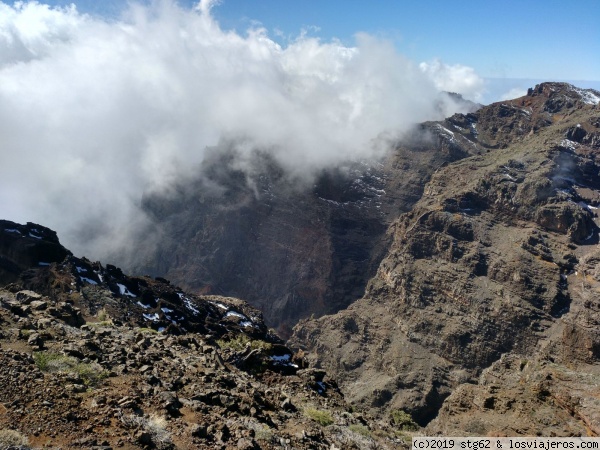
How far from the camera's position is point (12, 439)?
1560 cm

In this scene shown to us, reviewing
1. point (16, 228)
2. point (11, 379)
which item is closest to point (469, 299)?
point (16, 228)

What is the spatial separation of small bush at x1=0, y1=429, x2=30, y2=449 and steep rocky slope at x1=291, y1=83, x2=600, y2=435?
339 ft

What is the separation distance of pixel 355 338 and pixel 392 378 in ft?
81.3

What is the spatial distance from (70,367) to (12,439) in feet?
25.0

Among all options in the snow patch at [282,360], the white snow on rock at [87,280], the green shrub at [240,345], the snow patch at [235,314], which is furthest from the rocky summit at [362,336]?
the snow patch at [235,314]

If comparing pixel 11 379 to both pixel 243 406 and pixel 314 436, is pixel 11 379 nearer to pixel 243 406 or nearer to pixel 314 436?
pixel 243 406

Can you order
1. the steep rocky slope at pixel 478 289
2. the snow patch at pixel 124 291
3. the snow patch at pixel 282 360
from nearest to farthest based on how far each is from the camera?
the snow patch at pixel 282 360 → the snow patch at pixel 124 291 → the steep rocky slope at pixel 478 289

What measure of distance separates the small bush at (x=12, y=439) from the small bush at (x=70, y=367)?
18.4 ft

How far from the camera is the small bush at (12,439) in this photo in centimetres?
1533

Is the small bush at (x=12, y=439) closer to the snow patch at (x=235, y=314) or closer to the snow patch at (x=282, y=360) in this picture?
the snow patch at (x=282, y=360)

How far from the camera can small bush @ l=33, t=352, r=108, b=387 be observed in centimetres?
2223

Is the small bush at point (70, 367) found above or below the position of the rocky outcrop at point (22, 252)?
below

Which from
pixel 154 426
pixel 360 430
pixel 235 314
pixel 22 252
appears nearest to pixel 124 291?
pixel 22 252

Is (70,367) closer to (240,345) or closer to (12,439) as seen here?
(12,439)
